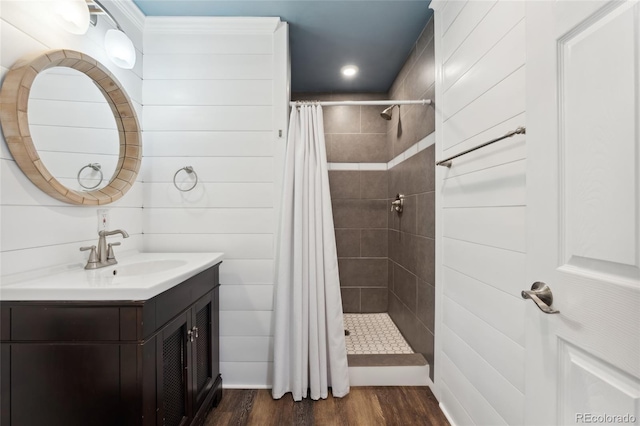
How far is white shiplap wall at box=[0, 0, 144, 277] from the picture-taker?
1.09 metres

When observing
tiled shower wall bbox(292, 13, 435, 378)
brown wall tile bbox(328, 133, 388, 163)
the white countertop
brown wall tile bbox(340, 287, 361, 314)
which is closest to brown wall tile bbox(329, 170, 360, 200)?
tiled shower wall bbox(292, 13, 435, 378)

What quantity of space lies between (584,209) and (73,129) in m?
2.01

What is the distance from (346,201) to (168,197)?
173cm

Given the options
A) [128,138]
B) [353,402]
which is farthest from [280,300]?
[128,138]

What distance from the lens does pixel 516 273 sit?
3.54 feet

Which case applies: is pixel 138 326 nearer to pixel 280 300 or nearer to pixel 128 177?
pixel 280 300

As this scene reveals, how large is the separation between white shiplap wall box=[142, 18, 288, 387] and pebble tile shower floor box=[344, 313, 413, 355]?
754 mm

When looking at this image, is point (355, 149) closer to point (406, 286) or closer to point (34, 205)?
point (406, 286)

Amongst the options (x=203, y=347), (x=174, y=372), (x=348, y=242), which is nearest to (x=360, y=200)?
(x=348, y=242)

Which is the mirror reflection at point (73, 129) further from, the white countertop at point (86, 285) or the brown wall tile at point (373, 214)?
the brown wall tile at point (373, 214)

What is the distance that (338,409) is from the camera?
171cm

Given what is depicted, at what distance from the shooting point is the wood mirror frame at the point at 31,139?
108cm

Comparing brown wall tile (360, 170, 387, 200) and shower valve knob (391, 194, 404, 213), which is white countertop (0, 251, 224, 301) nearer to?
shower valve knob (391, 194, 404, 213)

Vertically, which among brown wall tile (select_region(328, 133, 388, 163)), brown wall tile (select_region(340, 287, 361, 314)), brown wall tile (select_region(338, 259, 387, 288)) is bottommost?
brown wall tile (select_region(340, 287, 361, 314))
